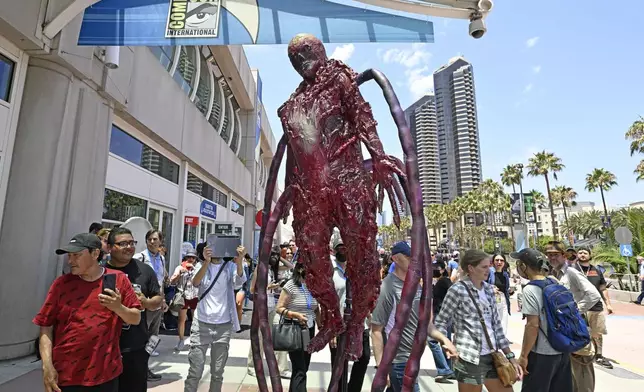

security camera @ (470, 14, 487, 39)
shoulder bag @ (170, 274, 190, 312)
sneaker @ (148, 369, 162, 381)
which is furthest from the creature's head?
shoulder bag @ (170, 274, 190, 312)

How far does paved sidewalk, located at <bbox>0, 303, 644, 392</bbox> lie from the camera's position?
4.34 meters

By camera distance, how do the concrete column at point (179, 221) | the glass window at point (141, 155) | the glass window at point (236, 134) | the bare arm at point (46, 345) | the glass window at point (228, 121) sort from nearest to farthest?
1. the bare arm at point (46, 345)
2. the glass window at point (141, 155)
3. the concrete column at point (179, 221)
4. the glass window at point (228, 121)
5. the glass window at point (236, 134)

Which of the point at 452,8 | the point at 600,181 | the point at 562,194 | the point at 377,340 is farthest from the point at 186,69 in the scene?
the point at 562,194

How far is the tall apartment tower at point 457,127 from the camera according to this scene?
6894 cm

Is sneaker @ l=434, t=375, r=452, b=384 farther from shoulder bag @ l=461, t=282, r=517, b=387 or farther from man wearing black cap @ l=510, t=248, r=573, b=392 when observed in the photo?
shoulder bag @ l=461, t=282, r=517, b=387

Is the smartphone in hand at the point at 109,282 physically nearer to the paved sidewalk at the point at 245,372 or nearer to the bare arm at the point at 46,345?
the bare arm at the point at 46,345

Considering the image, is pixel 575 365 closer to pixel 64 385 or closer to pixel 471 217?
pixel 64 385

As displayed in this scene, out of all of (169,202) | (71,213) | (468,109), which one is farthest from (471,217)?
(71,213)

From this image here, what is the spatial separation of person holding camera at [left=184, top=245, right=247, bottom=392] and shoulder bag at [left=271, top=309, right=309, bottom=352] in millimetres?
908

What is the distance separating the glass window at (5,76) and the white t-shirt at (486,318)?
6.33 m

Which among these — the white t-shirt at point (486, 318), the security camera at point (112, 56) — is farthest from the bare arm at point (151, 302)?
the security camera at point (112, 56)

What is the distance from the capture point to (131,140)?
8.27 metres

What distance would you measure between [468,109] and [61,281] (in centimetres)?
7658

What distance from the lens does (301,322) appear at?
3121 mm
